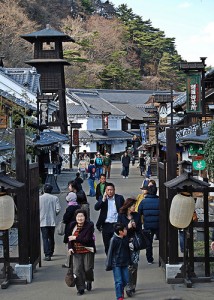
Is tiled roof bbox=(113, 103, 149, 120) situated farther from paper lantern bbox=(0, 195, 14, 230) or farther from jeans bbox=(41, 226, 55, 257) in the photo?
paper lantern bbox=(0, 195, 14, 230)

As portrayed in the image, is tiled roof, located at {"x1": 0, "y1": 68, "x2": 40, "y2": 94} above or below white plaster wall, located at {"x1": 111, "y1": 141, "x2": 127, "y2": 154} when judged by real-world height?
above

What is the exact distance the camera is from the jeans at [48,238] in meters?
10.4

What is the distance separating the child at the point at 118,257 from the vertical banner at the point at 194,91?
1349 cm

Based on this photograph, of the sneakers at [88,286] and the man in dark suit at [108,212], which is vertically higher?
the man in dark suit at [108,212]

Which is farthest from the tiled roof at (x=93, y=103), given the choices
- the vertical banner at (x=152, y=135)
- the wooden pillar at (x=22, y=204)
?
the wooden pillar at (x=22, y=204)

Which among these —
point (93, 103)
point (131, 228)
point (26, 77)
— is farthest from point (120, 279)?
point (93, 103)

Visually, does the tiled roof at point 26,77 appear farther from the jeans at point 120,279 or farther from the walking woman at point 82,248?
the jeans at point 120,279

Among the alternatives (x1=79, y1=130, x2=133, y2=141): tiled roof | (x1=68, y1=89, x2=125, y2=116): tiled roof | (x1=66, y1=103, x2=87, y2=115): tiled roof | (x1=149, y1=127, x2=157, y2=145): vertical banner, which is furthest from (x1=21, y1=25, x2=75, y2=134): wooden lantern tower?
(x1=68, y1=89, x2=125, y2=116): tiled roof

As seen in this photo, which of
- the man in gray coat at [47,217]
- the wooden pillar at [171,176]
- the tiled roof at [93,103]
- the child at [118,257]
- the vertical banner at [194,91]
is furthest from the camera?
the tiled roof at [93,103]

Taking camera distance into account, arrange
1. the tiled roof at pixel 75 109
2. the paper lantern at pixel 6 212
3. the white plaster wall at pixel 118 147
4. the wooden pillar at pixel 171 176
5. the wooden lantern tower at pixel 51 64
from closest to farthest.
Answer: the paper lantern at pixel 6 212, the wooden pillar at pixel 171 176, the wooden lantern tower at pixel 51 64, the tiled roof at pixel 75 109, the white plaster wall at pixel 118 147

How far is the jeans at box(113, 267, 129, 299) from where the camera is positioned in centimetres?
729

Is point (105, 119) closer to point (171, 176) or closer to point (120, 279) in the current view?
point (171, 176)

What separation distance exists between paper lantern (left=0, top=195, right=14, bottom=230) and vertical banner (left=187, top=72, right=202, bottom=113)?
43.0ft

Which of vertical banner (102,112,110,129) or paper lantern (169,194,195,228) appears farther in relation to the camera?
vertical banner (102,112,110,129)
